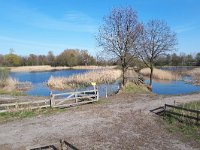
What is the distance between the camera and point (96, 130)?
13.4 meters

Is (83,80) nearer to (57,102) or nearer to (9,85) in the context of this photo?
(9,85)

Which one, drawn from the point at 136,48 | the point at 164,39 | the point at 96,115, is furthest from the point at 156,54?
the point at 96,115

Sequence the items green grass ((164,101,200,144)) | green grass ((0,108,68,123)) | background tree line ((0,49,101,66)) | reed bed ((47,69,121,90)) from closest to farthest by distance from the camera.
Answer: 1. green grass ((164,101,200,144))
2. green grass ((0,108,68,123))
3. reed bed ((47,69,121,90))
4. background tree line ((0,49,101,66))

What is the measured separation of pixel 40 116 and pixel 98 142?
646cm

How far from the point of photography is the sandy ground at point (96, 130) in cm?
1122

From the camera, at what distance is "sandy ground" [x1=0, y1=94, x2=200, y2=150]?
11.2m

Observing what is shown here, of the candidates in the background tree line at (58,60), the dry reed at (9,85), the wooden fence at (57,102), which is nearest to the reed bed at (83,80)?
the dry reed at (9,85)

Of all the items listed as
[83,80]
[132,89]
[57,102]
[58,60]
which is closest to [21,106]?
[57,102]

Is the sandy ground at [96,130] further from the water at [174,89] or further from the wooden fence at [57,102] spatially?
the water at [174,89]

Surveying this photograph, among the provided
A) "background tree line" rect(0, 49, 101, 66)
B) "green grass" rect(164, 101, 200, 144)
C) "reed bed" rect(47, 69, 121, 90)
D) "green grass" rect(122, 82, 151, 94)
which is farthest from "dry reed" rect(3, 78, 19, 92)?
"background tree line" rect(0, 49, 101, 66)

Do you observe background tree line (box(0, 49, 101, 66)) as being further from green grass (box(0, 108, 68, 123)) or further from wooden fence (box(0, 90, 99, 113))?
green grass (box(0, 108, 68, 123))

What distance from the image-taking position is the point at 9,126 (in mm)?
14500

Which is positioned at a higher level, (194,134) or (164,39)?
(164,39)

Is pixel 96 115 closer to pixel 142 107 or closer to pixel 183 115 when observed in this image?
pixel 142 107
